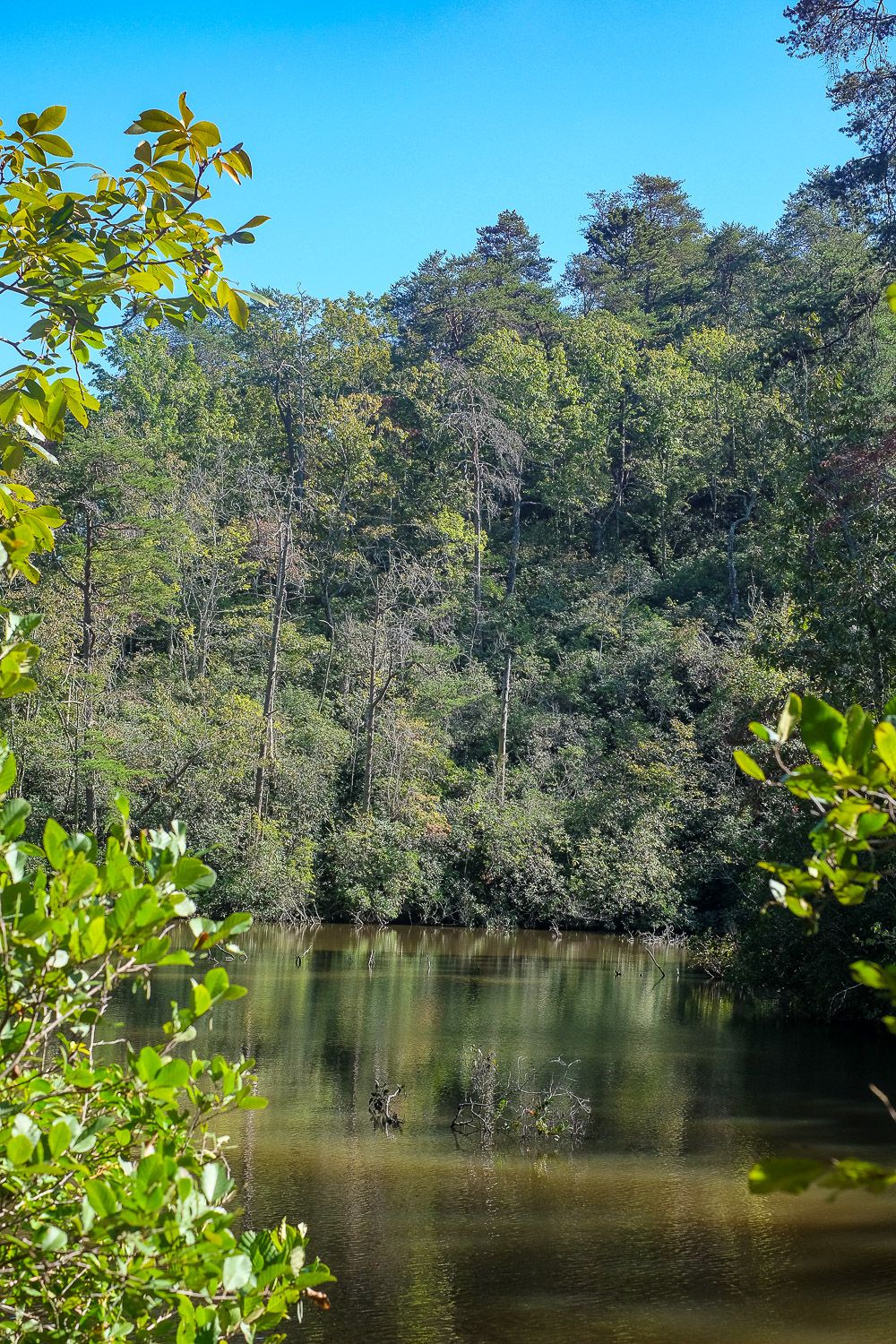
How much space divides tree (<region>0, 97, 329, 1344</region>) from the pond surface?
4.55 meters

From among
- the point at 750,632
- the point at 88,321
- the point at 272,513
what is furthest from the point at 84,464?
the point at 88,321

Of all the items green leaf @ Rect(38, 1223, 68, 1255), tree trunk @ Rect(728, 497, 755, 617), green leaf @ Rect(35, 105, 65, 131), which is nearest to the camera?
green leaf @ Rect(38, 1223, 68, 1255)

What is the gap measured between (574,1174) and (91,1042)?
7.10 m

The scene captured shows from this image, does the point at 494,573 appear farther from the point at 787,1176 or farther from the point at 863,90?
the point at 787,1176

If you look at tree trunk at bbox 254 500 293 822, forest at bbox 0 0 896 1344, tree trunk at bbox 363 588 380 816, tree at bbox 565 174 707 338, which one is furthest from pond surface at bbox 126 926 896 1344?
tree at bbox 565 174 707 338

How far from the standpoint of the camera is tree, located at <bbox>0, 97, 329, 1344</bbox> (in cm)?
159

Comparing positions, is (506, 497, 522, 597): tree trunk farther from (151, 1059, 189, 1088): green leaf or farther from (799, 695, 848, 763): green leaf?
(799, 695, 848, 763): green leaf

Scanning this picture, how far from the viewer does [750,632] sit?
2594 cm

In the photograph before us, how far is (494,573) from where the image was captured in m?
35.1

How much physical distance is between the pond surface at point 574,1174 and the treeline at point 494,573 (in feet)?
11.4

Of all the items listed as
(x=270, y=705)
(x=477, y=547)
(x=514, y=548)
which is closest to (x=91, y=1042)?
(x=270, y=705)

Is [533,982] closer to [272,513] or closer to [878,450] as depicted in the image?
[878,450]

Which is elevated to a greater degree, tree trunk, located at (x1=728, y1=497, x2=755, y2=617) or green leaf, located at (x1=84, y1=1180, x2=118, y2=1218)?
tree trunk, located at (x1=728, y1=497, x2=755, y2=617)

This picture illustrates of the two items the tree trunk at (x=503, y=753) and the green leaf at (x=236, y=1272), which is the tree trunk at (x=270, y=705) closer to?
the tree trunk at (x=503, y=753)
